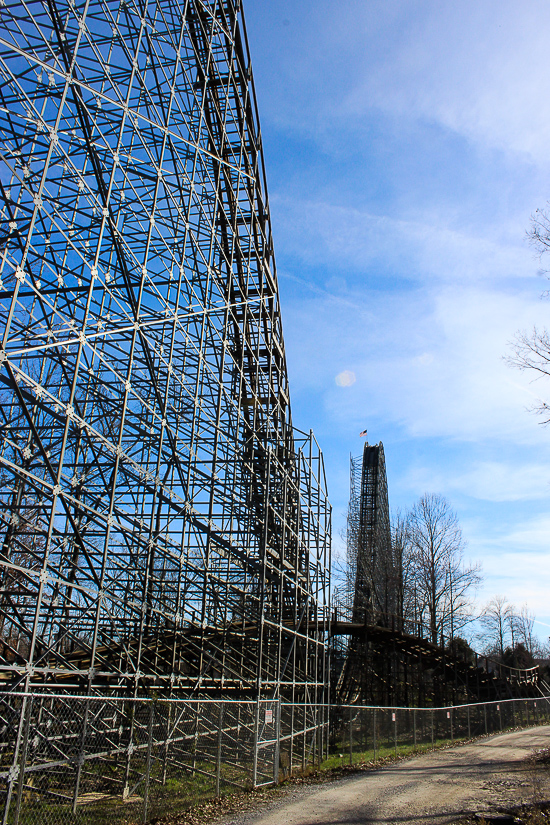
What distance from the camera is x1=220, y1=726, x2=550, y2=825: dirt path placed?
327 inches

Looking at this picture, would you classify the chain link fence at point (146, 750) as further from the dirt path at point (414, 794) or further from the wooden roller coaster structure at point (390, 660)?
the wooden roller coaster structure at point (390, 660)

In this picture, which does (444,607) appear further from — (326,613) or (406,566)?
(326,613)

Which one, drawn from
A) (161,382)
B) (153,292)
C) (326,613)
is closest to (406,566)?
(326,613)

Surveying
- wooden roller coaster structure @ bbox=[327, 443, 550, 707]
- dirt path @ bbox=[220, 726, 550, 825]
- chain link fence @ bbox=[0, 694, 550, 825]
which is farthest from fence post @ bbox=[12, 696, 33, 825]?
wooden roller coaster structure @ bbox=[327, 443, 550, 707]

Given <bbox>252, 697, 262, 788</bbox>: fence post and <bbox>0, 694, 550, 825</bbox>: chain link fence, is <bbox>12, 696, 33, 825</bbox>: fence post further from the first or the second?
<bbox>252, 697, 262, 788</bbox>: fence post

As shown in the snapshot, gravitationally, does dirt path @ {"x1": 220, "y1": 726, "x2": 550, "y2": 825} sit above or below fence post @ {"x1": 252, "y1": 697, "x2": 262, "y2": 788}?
below

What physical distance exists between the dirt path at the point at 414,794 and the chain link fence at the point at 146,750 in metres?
0.99

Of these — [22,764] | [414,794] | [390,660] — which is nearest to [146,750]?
[414,794]

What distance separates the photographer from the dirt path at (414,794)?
831cm

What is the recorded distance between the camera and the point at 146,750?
10.4 m

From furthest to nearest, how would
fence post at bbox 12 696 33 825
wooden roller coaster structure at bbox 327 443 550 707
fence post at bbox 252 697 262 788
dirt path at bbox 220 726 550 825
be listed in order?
wooden roller coaster structure at bbox 327 443 550 707
fence post at bbox 252 697 262 788
dirt path at bbox 220 726 550 825
fence post at bbox 12 696 33 825

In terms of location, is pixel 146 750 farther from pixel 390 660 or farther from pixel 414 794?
pixel 390 660

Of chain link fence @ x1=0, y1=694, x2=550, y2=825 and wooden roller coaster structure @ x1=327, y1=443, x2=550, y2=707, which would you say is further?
wooden roller coaster structure @ x1=327, y1=443, x2=550, y2=707

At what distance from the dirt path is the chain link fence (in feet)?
3.26
